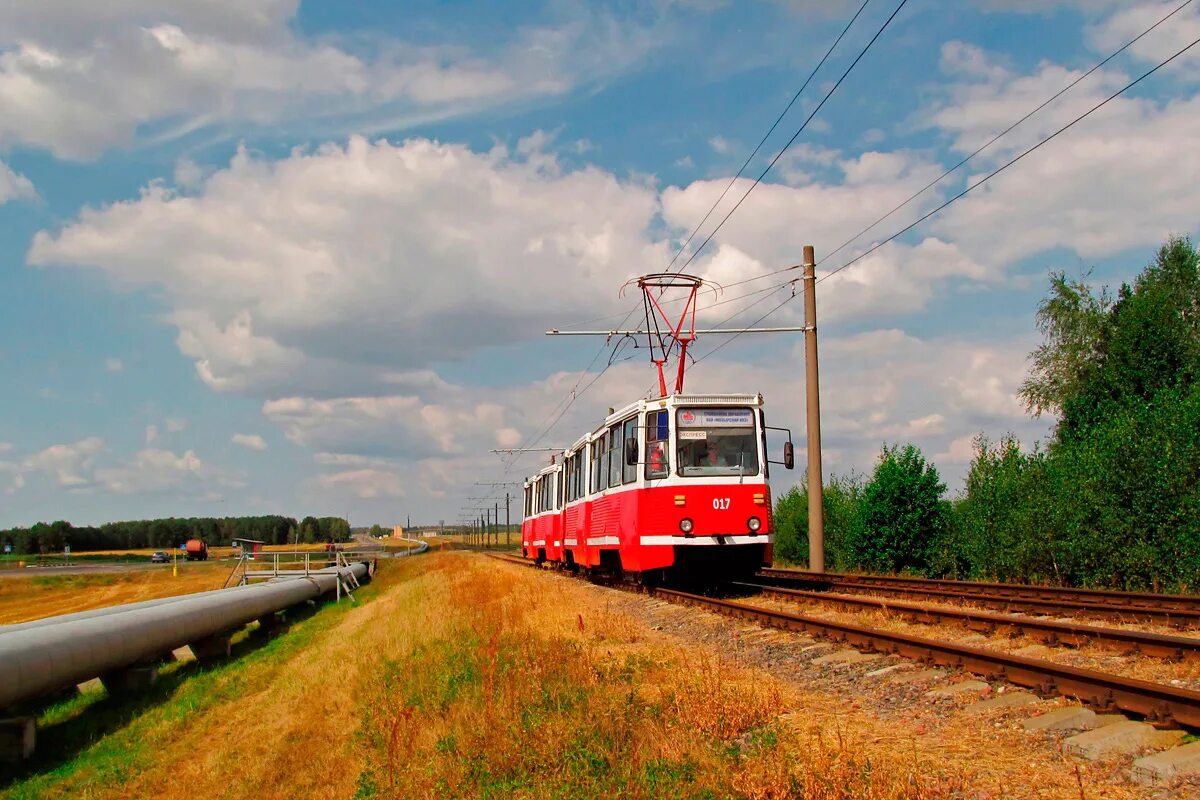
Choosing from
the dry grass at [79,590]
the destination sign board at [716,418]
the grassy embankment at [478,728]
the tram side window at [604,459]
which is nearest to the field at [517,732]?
the grassy embankment at [478,728]

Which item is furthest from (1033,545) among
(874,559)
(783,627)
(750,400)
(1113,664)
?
(1113,664)

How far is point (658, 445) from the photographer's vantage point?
1727 centimetres

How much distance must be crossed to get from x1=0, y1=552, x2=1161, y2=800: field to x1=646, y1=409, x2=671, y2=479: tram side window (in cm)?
240

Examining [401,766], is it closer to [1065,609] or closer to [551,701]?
[551,701]

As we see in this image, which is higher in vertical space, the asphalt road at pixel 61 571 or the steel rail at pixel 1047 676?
the steel rail at pixel 1047 676

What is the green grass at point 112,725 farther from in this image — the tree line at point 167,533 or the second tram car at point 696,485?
the tree line at point 167,533

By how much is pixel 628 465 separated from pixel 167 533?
15612 centimetres

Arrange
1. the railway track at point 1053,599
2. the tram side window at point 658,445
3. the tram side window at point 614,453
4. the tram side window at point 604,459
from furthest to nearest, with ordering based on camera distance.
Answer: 1. the tram side window at point 604,459
2. the tram side window at point 614,453
3. the tram side window at point 658,445
4. the railway track at point 1053,599

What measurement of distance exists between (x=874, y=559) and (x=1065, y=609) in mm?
13833

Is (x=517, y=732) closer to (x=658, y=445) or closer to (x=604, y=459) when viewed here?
(x=658, y=445)

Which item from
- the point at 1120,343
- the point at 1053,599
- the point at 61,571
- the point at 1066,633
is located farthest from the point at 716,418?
the point at 61,571

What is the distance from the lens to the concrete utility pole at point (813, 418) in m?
21.8

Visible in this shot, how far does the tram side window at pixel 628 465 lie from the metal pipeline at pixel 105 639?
312 inches

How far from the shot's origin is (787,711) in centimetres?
752
